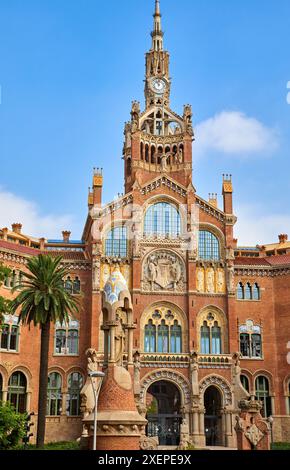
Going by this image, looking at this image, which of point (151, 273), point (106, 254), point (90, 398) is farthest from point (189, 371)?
point (90, 398)

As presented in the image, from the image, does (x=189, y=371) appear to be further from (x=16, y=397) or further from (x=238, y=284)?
(x=16, y=397)

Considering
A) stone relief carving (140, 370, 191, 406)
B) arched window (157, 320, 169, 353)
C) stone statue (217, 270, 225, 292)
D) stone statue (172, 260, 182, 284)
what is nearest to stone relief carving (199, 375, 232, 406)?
stone relief carving (140, 370, 191, 406)

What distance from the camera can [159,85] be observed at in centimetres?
7988

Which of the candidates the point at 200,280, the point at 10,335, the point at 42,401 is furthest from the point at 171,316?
the point at 42,401

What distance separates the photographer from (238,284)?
6706 cm

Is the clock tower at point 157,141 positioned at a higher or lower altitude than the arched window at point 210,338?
higher

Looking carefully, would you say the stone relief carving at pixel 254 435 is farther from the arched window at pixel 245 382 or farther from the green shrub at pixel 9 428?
the arched window at pixel 245 382

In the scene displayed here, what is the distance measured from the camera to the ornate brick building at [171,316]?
59.9 meters

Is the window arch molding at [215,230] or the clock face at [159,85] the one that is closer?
the window arch molding at [215,230]

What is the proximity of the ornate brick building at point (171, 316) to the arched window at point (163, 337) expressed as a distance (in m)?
0.10

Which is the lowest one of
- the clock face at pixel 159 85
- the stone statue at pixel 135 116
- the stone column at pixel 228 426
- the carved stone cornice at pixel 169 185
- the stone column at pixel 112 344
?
the stone column at pixel 228 426

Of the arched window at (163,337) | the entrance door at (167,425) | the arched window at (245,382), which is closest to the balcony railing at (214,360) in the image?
the arched window at (163,337)

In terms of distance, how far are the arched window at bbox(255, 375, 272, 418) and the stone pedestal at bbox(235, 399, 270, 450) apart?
25.6 m

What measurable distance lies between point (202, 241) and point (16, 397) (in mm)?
24327
